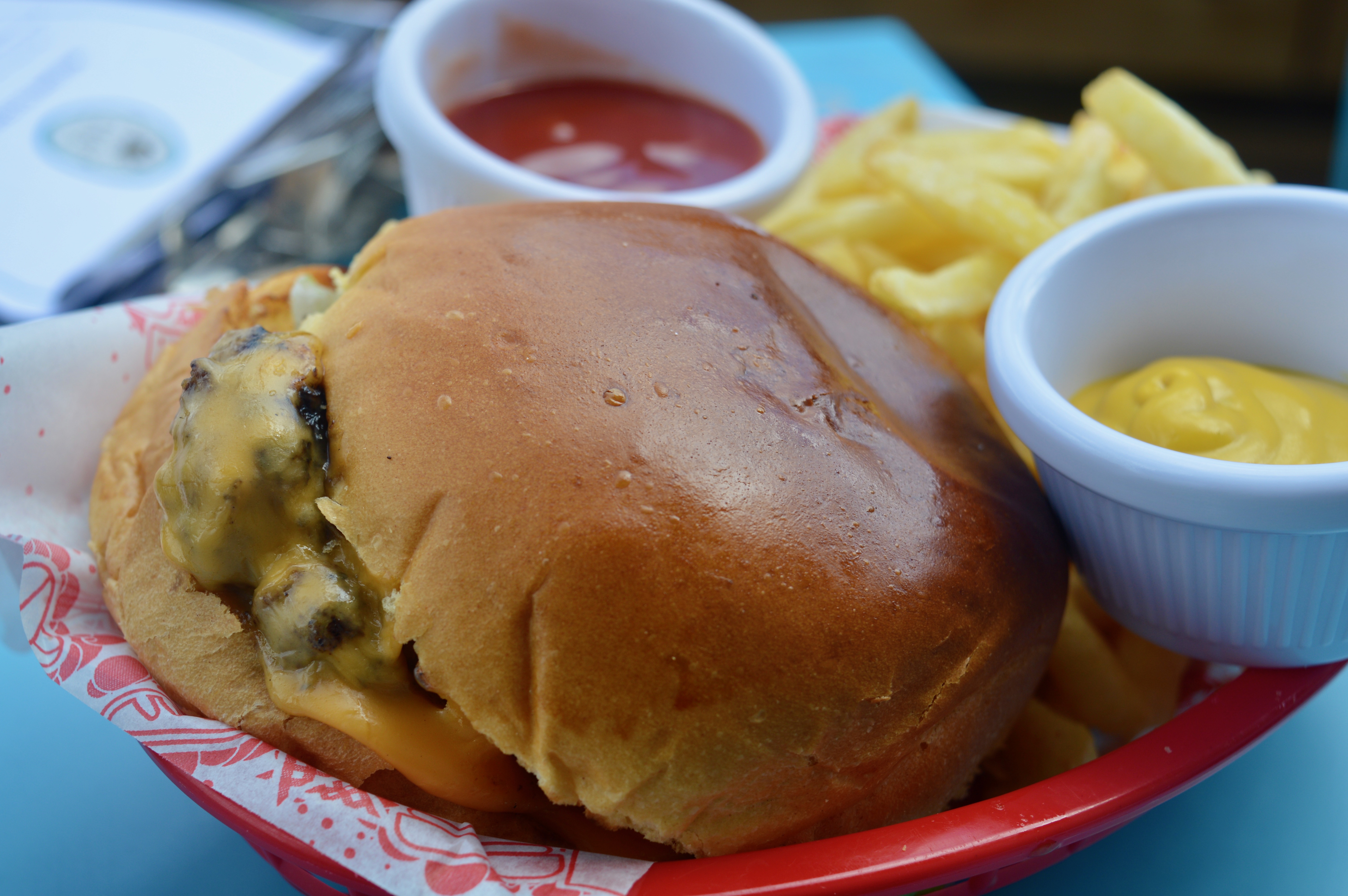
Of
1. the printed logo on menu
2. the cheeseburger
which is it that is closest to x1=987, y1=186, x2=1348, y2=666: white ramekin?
the cheeseburger

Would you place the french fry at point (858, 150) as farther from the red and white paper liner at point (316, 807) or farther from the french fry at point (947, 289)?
the red and white paper liner at point (316, 807)

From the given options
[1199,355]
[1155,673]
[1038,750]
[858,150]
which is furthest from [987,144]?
[1038,750]

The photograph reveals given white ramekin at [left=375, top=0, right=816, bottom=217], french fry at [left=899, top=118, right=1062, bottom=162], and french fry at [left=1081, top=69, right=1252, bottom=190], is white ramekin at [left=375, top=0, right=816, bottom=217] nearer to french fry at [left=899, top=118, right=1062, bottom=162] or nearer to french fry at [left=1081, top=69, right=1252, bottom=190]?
french fry at [left=899, top=118, right=1062, bottom=162]

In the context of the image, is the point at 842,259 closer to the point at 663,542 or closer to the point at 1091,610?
the point at 1091,610

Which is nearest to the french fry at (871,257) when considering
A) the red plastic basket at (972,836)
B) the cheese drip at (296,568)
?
the red plastic basket at (972,836)

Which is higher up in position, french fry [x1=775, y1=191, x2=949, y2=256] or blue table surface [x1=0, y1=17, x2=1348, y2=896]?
french fry [x1=775, y1=191, x2=949, y2=256]

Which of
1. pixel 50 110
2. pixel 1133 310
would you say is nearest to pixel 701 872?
pixel 1133 310

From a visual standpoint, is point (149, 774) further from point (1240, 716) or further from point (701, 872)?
point (1240, 716)
